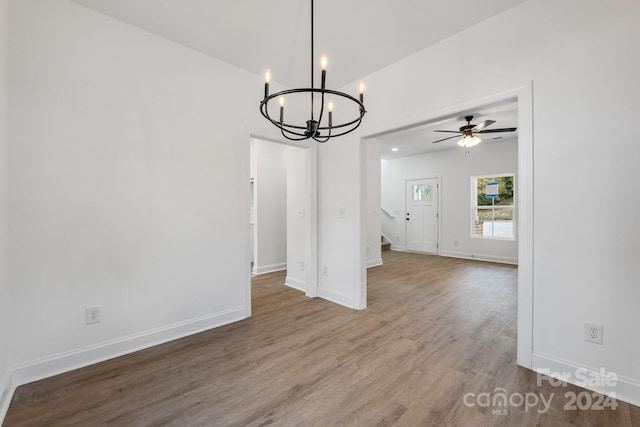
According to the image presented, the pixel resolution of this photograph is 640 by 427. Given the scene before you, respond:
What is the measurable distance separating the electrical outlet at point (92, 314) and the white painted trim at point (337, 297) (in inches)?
92.6

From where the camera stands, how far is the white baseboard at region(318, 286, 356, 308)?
328 centimetres

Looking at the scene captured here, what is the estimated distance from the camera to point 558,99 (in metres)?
1.88

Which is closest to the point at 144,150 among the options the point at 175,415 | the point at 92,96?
the point at 92,96

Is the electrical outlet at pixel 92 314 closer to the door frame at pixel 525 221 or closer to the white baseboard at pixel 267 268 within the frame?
the white baseboard at pixel 267 268

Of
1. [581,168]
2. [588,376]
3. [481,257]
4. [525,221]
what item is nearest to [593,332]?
[588,376]

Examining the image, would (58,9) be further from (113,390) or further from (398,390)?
(398,390)

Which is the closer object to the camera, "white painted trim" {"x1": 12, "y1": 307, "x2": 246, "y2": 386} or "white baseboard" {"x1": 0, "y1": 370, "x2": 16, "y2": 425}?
"white baseboard" {"x1": 0, "y1": 370, "x2": 16, "y2": 425}

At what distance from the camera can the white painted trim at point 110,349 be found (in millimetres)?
1883

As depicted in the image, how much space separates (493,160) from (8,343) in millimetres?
7828

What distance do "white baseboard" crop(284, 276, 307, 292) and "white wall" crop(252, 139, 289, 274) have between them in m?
0.98

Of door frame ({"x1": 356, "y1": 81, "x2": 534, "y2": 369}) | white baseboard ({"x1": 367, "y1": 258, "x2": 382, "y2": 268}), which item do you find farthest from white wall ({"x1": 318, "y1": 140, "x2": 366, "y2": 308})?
white baseboard ({"x1": 367, "y1": 258, "x2": 382, "y2": 268})

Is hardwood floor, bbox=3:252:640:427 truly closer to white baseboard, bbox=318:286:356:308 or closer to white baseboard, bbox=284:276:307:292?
white baseboard, bbox=318:286:356:308

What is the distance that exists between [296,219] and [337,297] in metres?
1.43

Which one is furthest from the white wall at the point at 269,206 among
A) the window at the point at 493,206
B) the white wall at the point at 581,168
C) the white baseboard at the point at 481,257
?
the window at the point at 493,206
